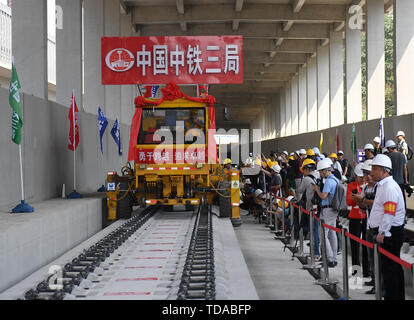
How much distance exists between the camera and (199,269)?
8797 millimetres

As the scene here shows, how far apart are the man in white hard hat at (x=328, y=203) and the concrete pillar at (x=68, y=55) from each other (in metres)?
11.9

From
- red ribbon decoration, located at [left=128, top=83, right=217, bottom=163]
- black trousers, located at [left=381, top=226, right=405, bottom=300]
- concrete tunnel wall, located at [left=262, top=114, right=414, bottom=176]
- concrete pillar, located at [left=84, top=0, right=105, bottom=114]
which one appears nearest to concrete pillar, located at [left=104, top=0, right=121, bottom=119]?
concrete pillar, located at [left=84, top=0, right=105, bottom=114]

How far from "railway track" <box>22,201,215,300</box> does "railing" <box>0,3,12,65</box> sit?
11805 mm

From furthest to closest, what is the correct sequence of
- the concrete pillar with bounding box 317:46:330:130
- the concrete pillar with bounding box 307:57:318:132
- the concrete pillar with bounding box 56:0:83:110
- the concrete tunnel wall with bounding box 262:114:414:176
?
the concrete pillar with bounding box 307:57:318:132
the concrete pillar with bounding box 317:46:330:130
the concrete tunnel wall with bounding box 262:114:414:176
the concrete pillar with bounding box 56:0:83:110

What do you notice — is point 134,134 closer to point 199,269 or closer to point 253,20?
point 199,269

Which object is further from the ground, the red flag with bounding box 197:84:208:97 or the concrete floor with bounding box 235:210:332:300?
the red flag with bounding box 197:84:208:97

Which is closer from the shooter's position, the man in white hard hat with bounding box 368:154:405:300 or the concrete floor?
the man in white hard hat with bounding box 368:154:405:300

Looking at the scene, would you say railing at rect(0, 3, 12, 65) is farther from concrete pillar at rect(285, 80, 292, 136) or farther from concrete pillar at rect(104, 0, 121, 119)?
concrete pillar at rect(285, 80, 292, 136)

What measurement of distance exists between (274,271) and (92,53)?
1595cm

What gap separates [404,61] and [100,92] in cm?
1228

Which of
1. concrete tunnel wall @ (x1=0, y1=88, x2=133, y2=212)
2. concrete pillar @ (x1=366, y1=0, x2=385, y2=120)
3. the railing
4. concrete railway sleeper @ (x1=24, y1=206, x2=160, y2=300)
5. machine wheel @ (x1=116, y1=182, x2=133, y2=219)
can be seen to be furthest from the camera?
concrete pillar @ (x1=366, y1=0, x2=385, y2=120)

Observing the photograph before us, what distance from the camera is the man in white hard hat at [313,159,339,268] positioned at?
10320 mm

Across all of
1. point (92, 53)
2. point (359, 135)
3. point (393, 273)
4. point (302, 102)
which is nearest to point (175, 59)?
point (92, 53)

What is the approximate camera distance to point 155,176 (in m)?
16.0
